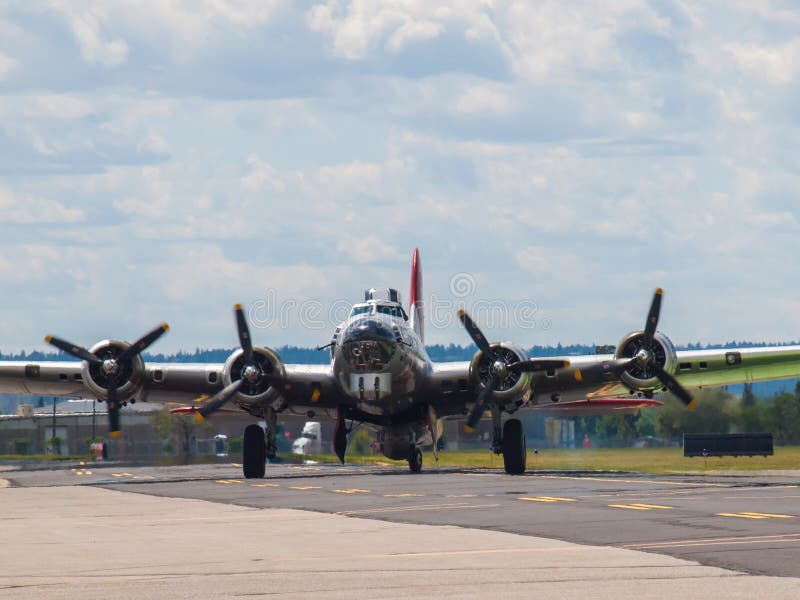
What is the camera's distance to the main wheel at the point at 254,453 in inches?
1598

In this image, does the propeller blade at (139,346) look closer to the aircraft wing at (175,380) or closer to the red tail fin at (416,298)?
the aircraft wing at (175,380)

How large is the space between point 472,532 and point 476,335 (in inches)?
797

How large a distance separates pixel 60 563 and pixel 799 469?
33429mm

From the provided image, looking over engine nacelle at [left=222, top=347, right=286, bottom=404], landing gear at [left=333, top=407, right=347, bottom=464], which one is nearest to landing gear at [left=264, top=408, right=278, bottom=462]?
engine nacelle at [left=222, top=347, right=286, bottom=404]

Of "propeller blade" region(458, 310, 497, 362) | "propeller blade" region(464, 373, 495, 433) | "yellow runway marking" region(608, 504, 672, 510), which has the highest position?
"propeller blade" region(458, 310, 497, 362)

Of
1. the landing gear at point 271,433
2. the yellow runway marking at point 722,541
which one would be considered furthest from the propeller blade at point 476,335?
the yellow runway marking at point 722,541

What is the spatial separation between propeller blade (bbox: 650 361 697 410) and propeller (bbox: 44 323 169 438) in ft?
49.0

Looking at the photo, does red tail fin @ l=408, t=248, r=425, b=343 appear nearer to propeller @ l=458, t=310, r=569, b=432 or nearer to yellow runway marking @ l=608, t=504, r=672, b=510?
propeller @ l=458, t=310, r=569, b=432

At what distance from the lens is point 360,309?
3947 cm

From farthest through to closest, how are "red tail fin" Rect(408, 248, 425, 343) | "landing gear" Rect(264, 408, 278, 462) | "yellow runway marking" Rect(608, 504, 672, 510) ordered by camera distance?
"red tail fin" Rect(408, 248, 425, 343) → "landing gear" Rect(264, 408, 278, 462) → "yellow runway marking" Rect(608, 504, 672, 510)

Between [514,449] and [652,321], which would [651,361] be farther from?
[514,449]

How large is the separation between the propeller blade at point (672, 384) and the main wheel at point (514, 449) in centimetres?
481

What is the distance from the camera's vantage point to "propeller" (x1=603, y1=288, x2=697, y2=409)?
38000 millimetres

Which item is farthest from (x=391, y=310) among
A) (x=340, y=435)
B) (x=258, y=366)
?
(x=340, y=435)
